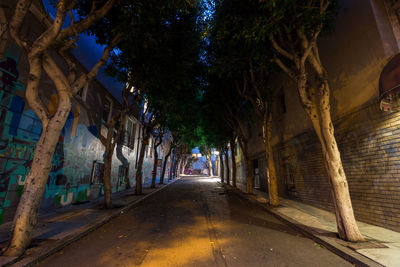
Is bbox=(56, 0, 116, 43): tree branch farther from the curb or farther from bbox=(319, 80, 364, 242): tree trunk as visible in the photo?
the curb

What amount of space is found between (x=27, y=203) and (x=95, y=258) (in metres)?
1.96

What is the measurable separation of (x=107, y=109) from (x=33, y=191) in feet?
32.0

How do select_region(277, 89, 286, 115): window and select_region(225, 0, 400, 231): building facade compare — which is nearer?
select_region(225, 0, 400, 231): building facade

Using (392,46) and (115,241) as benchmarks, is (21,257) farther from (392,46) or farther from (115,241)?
(392,46)

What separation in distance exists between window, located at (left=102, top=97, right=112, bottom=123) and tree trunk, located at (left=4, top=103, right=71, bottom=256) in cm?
841

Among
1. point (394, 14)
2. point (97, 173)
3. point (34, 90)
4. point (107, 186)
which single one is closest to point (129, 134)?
point (97, 173)

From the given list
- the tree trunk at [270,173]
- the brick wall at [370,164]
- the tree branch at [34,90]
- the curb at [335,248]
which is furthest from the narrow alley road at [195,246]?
the tree branch at [34,90]

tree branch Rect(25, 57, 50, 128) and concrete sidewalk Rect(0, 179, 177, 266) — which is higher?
tree branch Rect(25, 57, 50, 128)

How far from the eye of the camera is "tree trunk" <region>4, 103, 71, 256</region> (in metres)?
3.74

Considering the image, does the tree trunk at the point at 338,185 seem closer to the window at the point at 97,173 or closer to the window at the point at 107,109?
the window at the point at 97,173

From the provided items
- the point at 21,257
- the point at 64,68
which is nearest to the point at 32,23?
the point at 64,68

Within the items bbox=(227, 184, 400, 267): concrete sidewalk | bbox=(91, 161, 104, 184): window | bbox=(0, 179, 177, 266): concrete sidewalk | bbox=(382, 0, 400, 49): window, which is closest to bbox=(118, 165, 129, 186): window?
bbox=(91, 161, 104, 184): window

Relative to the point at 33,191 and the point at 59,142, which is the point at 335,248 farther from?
the point at 59,142

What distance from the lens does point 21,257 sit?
357 cm
